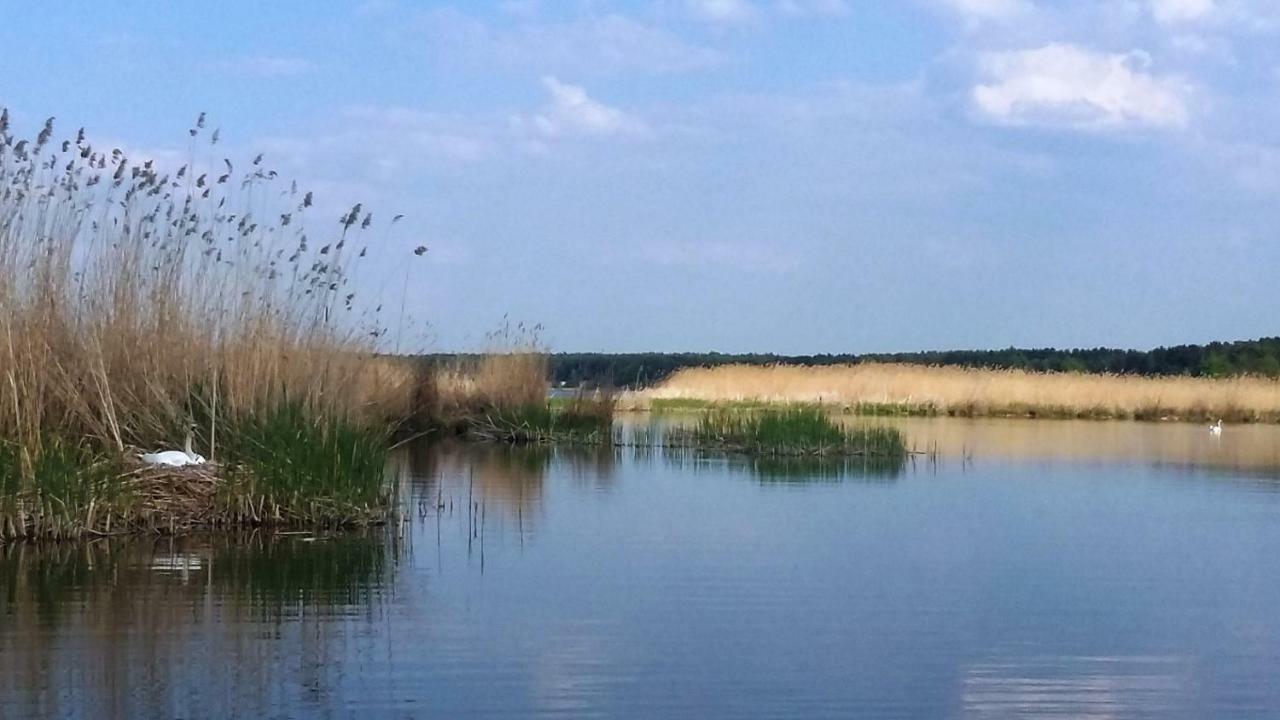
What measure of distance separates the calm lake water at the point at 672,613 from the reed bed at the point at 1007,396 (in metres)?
17.3

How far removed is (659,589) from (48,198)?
4.96m

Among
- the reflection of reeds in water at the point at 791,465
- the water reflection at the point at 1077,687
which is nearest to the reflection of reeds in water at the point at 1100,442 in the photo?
the reflection of reeds in water at the point at 791,465

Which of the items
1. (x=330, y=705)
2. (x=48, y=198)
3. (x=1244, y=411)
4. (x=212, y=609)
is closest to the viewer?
(x=330, y=705)

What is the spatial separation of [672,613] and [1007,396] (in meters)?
24.1

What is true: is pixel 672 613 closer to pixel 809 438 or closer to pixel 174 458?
pixel 174 458

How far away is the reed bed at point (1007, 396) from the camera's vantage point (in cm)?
2962

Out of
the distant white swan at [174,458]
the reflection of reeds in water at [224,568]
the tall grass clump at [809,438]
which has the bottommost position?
the reflection of reeds in water at [224,568]

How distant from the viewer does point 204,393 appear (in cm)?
988

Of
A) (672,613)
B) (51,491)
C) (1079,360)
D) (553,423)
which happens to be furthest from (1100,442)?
(1079,360)

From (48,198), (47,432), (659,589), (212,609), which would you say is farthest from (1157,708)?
(48,198)

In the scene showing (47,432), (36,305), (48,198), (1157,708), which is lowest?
(1157,708)

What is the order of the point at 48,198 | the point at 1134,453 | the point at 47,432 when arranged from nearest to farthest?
the point at 47,432 → the point at 48,198 → the point at 1134,453

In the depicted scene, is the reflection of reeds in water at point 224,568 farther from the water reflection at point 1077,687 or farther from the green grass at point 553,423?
the green grass at point 553,423

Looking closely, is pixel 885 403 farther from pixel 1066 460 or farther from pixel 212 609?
pixel 212 609
